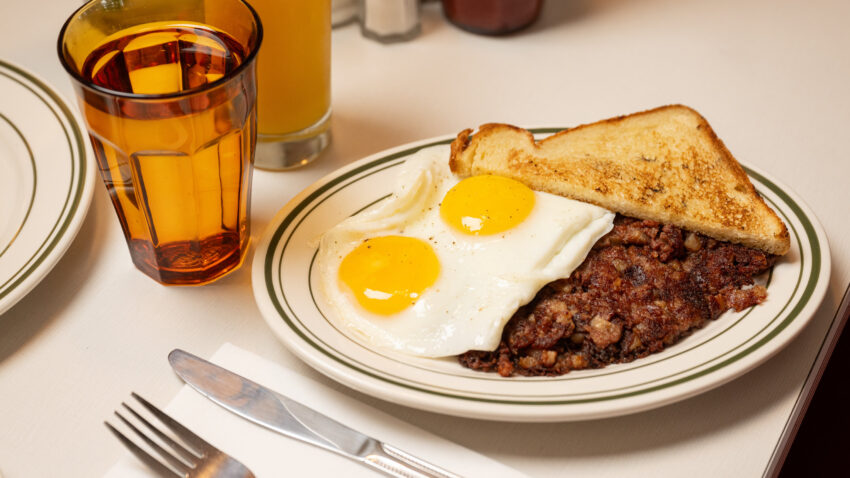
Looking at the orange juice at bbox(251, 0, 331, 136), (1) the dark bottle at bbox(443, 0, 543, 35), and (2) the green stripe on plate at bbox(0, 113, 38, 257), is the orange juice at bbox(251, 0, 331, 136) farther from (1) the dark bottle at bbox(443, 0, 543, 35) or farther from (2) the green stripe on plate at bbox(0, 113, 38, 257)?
(1) the dark bottle at bbox(443, 0, 543, 35)

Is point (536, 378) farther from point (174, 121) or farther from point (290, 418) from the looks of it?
point (174, 121)

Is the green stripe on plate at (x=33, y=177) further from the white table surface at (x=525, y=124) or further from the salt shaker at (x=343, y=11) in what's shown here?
the salt shaker at (x=343, y=11)

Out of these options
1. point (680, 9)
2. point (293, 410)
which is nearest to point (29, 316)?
point (293, 410)

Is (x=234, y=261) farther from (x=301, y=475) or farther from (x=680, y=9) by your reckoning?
(x=680, y=9)

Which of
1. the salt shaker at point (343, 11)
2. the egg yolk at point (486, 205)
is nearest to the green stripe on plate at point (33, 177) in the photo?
the egg yolk at point (486, 205)

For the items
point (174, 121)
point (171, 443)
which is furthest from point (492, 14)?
point (171, 443)
